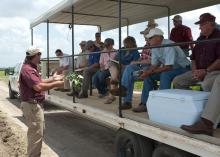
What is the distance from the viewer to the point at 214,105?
447 cm

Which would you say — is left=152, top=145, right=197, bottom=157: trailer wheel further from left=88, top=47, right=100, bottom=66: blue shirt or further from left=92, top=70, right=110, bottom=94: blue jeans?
left=88, top=47, right=100, bottom=66: blue shirt

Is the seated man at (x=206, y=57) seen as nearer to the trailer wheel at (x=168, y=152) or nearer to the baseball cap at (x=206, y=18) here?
the baseball cap at (x=206, y=18)

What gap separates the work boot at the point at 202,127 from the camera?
448 centimetres

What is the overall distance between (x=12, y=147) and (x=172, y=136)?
4.57 meters

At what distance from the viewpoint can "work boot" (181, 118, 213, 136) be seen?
4480 millimetres

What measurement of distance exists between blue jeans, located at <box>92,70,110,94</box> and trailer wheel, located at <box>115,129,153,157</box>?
10.3 feet

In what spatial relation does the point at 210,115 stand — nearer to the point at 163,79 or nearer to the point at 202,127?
the point at 202,127

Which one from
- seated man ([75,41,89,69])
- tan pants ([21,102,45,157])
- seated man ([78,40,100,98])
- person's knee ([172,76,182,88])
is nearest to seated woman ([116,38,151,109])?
person's knee ([172,76,182,88])

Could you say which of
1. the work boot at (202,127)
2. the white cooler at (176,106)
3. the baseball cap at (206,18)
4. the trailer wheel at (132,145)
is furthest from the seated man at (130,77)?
the work boot at (202,127)

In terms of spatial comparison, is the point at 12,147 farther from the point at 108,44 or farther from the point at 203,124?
the point at 203,124

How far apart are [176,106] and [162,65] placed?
5.76 feet

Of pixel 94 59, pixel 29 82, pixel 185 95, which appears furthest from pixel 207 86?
pixel 94 59

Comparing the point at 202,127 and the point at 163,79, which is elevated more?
the point at 163,79

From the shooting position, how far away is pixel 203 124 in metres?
4.54
